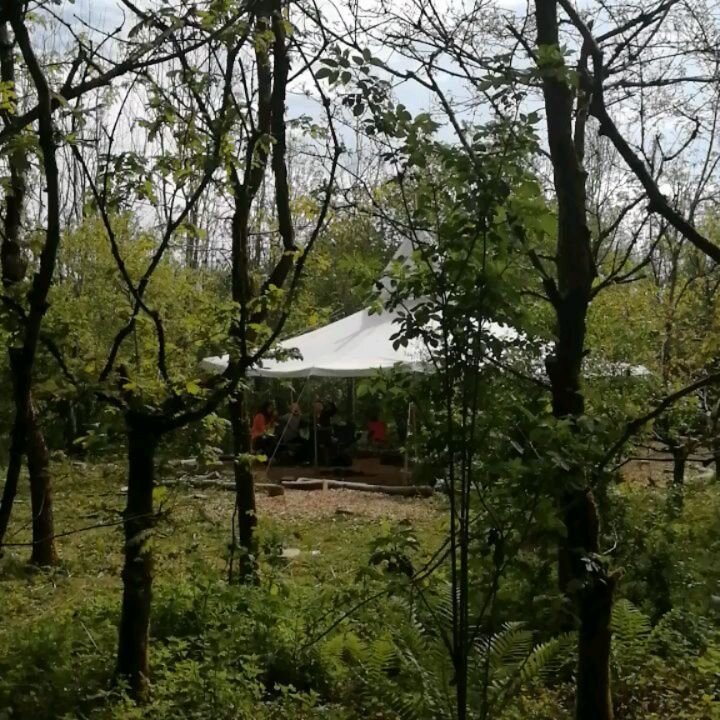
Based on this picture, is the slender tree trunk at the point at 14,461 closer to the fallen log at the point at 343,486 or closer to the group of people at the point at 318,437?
the fallen log at the point at 343,486

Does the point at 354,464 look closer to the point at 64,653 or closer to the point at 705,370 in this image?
the point at 705,370

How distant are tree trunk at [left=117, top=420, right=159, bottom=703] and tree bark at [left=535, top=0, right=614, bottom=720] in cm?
197

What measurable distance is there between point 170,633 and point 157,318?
2166 mm

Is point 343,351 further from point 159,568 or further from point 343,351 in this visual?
point 159,568

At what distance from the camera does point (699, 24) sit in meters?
4.90

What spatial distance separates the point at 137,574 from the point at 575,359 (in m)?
2.37

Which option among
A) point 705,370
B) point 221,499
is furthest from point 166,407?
point 221,499

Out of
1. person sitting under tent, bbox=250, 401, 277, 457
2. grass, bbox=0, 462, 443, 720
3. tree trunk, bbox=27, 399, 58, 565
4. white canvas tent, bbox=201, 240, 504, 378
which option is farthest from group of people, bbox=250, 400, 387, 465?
tree trunk, bbox=27, 399, 58, 565

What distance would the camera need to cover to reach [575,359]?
3.58 m

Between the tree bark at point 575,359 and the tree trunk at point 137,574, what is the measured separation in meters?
1.97

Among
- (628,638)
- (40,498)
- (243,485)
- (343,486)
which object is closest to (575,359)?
(628,638)

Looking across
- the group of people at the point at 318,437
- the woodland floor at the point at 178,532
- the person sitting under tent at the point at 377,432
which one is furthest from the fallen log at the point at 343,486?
the person sitting under tent at the point at 377,432

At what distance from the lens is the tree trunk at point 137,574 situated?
4160 mm

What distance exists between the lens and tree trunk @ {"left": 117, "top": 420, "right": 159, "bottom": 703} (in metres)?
4.16
